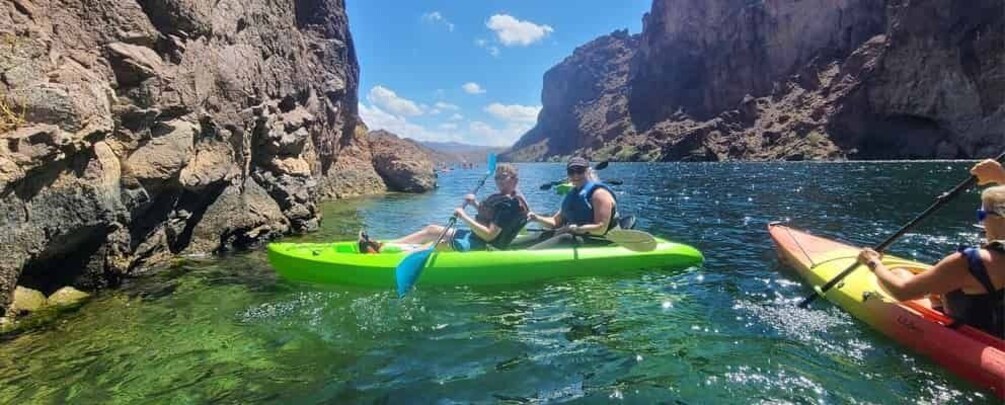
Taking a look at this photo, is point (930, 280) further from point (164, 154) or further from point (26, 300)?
point (164, 154)

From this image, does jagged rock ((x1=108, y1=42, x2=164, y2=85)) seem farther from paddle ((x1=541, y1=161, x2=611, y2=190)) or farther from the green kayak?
paddle ((x1=541, y1=161, x2=611, y2=190))

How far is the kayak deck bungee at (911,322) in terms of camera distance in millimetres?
4848

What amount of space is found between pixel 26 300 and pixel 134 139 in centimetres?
273

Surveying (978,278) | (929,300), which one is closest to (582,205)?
(929,300)

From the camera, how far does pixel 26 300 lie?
7301 mm

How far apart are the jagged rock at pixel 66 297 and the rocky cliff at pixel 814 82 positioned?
240 ft

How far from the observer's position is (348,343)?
6.18m

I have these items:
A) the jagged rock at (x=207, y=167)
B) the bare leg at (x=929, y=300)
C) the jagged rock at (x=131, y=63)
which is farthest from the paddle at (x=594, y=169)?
the jagged rock at (x=131, y=63)

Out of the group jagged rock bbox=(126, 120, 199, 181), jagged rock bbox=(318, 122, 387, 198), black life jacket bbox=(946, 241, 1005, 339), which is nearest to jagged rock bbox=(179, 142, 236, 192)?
jagged rock bbox=(126, 120, 199, 181)

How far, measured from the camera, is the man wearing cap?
8.91 m

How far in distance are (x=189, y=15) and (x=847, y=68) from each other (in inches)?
4108

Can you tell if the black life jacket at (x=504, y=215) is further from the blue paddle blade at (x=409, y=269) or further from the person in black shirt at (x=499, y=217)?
the blue paddle blade at (x=409, y=269)

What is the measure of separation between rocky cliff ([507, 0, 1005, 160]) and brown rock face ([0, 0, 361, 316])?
6917 centimetres

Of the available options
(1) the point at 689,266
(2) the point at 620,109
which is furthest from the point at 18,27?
(2) the point at 620,109
